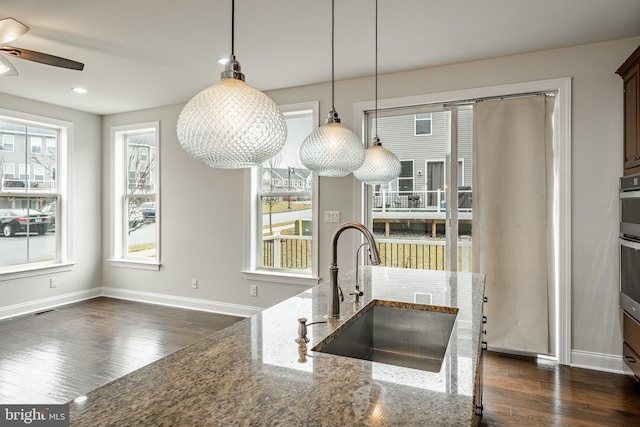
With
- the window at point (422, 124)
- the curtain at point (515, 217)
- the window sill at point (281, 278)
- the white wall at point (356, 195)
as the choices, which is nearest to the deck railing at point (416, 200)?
the curtain at point (515, 217)

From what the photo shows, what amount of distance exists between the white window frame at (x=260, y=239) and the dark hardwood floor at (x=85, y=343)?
0.66m

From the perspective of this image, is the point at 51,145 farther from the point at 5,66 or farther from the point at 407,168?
the point at 407,168

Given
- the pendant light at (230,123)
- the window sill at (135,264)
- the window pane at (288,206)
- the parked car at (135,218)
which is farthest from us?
the parked car at (135,218)

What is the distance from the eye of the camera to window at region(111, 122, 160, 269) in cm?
532

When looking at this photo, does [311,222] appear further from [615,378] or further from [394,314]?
[615,378]

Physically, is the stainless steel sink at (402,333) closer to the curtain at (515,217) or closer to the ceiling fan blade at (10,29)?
the curtain at (515,217)

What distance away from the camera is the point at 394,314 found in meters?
1.82

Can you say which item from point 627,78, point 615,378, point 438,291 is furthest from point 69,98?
point 615,378

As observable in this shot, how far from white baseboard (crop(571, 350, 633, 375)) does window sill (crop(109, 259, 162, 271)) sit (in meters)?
4.66

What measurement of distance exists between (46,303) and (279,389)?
5214 mm

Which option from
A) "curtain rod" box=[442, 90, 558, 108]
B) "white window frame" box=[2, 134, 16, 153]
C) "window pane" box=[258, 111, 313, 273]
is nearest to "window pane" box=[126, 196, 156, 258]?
"white window frame" box=[2, 134, 16, 153]

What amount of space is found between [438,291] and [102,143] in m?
5.33

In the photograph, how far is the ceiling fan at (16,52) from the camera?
7.30 ft

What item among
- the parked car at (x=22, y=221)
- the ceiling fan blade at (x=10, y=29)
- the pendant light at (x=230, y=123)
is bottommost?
the parked car at (x=22, y=221)
